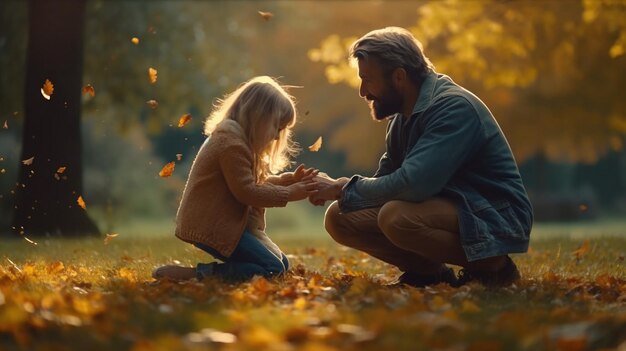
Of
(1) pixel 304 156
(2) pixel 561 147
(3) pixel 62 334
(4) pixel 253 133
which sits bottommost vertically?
(1) pixel 304 156

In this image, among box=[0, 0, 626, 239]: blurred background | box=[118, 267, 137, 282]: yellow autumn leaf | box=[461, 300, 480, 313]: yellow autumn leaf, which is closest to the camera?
box=[461, 300, 480, 313]: yellow autumn leaf

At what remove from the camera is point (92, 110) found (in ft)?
55.0

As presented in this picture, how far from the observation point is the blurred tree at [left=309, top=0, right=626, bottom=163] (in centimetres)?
1298

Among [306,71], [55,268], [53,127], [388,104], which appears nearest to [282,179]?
[388,104]

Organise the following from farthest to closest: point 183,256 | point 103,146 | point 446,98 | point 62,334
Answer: point 103,146
point 183,256
point 446,98
point 62,334

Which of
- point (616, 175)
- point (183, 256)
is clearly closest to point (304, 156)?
point (616, 175)

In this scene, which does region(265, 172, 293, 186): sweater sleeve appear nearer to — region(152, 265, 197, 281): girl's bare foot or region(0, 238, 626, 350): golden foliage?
region(0, 238, 626, 350): golden foliage

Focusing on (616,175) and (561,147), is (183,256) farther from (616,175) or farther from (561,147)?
(616,175)

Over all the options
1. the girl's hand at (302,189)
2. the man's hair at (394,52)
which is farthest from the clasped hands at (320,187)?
the man's hair at (394,52)

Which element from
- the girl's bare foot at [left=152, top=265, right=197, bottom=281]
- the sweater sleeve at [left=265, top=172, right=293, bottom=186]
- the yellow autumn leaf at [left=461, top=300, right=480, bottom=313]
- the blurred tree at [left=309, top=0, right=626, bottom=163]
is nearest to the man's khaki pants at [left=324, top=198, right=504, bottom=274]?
the sweater sleeve at [left=265, top=172, right=293, bottom=186]

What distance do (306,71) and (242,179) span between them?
2313 cm

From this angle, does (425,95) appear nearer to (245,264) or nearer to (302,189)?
(302,189)

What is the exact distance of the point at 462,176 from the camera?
538 cm

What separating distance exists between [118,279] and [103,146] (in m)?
19.5
